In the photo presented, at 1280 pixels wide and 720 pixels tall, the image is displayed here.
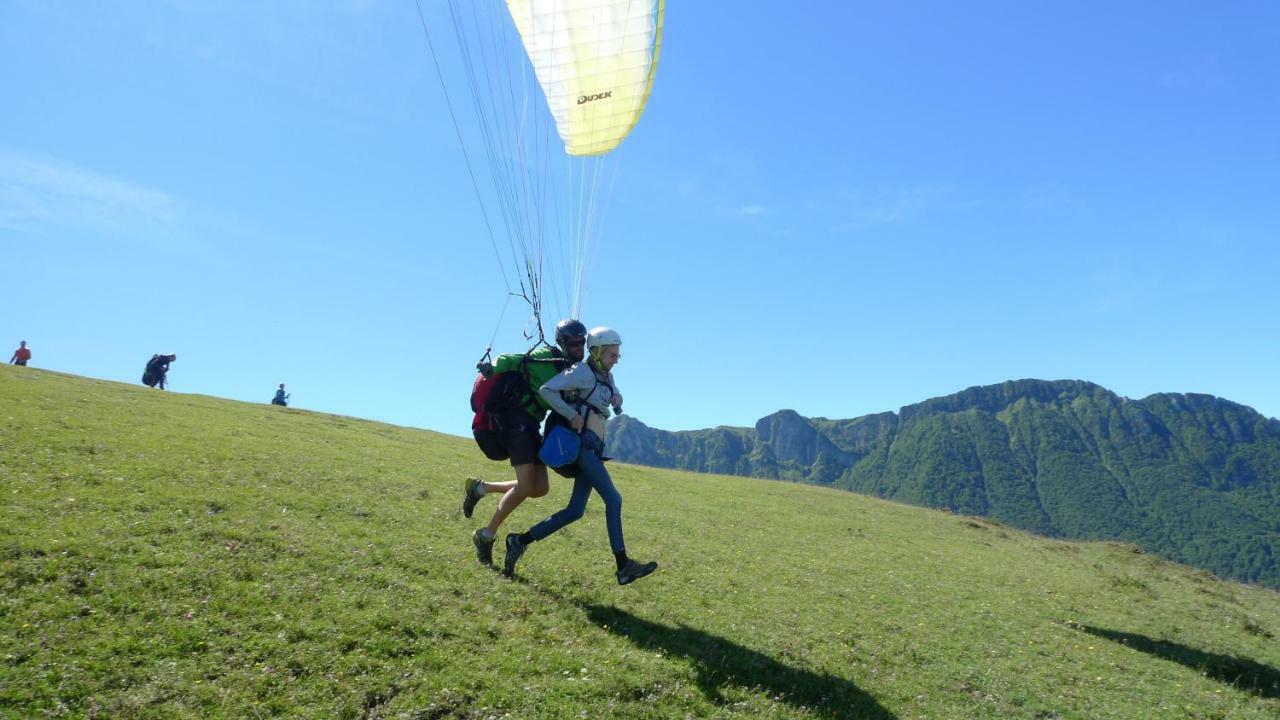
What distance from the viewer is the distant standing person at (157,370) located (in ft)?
115

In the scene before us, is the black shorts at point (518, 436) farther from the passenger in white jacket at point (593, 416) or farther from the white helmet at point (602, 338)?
the white helmet at point (602, 338)

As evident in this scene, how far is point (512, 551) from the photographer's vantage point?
30.0 feet

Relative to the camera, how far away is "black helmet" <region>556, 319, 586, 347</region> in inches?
350

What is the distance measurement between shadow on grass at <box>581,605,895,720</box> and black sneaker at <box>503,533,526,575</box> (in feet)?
3.92

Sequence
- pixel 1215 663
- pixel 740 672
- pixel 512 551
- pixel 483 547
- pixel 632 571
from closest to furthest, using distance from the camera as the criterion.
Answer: pixel 740 672 → pixel 632 571 → pixel 512 551 → pixel 483 547 → pixel 1215 663

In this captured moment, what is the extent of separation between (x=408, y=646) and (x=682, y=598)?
4567mm

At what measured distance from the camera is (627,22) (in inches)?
489

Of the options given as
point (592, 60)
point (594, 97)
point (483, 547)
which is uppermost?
point (592, 60)

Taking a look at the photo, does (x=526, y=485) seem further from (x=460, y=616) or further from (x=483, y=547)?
(x=460, y=616)

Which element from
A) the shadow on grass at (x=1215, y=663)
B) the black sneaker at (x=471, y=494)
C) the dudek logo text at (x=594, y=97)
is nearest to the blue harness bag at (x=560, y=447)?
the black sneaker at (x=471, y=494)

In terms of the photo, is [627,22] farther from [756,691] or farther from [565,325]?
[756,691]

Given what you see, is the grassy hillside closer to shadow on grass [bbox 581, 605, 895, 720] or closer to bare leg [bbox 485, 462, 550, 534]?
shadow on grass [bbox 581, 605, 895, 720]

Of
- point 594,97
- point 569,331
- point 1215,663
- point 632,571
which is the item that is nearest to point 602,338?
point 569,331

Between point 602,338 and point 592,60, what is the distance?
6.94 m
